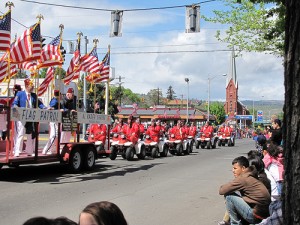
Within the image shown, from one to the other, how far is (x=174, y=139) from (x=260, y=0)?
1658 cm

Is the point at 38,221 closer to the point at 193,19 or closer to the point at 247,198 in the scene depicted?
the point at 247,198

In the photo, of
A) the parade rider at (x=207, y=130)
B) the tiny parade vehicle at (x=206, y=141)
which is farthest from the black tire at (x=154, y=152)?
the tiny parade vehicle at (x=206, y=141)

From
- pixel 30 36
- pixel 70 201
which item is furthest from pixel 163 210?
pixel 30 36

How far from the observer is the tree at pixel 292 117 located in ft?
6.81

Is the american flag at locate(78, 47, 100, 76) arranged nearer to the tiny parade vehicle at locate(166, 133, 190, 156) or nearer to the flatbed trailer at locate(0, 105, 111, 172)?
the flatbed trailer at locate(0, 105, 111, 172)

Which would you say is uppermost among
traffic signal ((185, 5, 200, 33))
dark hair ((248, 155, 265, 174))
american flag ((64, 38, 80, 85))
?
traffic signal ((185, 5, 200, 33))

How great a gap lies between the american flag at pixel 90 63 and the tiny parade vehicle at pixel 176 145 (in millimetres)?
8273

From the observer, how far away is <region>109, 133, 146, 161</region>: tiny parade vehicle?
18.2m

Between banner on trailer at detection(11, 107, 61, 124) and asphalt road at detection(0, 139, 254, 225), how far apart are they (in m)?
1.70

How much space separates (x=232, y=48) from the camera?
24.0 m

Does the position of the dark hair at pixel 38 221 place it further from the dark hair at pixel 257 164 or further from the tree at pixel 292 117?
the dark hair at pixel 257 164

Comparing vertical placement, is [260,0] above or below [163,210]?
above

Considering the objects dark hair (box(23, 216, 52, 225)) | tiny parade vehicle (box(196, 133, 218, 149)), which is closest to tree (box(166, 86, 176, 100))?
tiny parade vehicle (box(196, 133, 218, 149))

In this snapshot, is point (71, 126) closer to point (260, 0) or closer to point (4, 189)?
point (4, 189)
